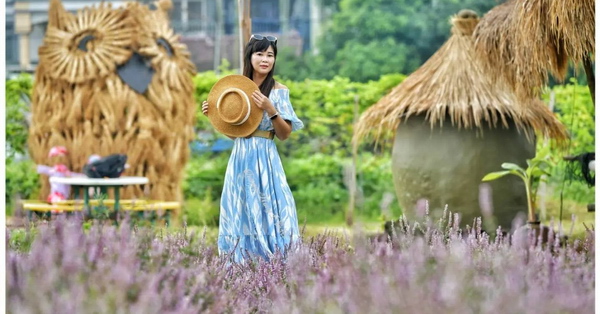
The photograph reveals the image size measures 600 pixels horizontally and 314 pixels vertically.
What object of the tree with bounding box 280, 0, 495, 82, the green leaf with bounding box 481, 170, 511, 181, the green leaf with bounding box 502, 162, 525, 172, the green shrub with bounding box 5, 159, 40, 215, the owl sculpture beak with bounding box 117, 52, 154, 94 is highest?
the tree with bounding box 280, 0, 495, 82

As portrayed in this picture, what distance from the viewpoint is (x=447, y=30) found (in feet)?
51.8

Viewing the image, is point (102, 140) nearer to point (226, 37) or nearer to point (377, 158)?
point (377, 158)

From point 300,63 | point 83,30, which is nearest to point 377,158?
point 300,63

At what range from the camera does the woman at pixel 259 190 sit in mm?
4805

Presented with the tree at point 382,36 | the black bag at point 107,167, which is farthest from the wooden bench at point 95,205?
the tree at point 382,36

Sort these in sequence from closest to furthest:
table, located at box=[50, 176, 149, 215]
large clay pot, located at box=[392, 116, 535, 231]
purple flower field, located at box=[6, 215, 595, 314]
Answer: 1. purple flower field, located at box=[6, 215, 595, 314]
2. large clay pot, located at box=[392, 116, 535, 231]
3. table, located at box=[50, 176, 149, 215]

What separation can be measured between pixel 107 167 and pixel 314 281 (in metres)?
5.46

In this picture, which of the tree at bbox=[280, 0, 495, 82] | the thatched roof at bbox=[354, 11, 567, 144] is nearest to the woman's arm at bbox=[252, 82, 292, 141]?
the thatched roof at bbox=[354, 11, 567, 144]

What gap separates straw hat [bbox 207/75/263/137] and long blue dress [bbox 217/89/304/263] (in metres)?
0.07

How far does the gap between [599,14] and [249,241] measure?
2.51 m

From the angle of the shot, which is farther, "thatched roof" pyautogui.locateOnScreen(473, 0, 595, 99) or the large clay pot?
the large clay pot

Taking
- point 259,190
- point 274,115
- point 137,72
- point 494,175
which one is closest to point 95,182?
point 137,72

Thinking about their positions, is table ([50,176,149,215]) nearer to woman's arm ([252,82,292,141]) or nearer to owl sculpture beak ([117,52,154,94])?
owl sculpture beak ([117,52,154,94])

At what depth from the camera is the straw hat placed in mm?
4727
